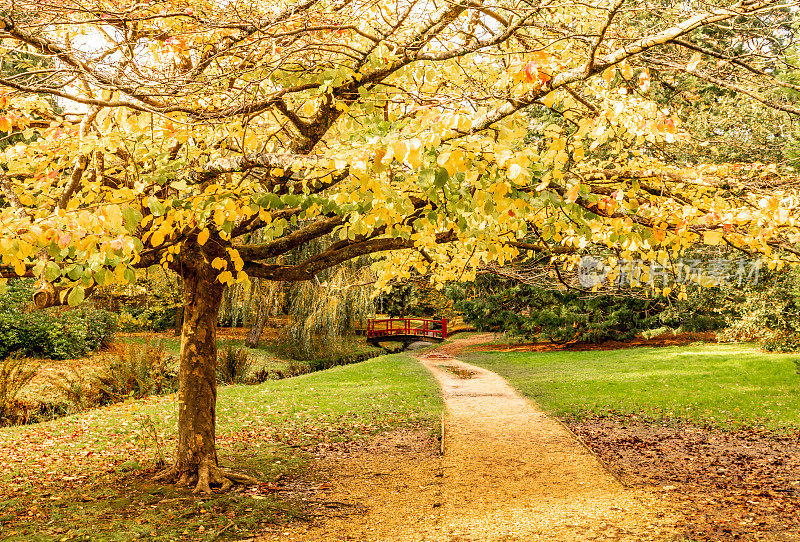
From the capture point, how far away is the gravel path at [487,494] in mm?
4898

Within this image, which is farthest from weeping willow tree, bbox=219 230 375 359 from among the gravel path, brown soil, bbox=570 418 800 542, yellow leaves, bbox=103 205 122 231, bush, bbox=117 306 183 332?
yellow leaves, bbox=103 205 122 231

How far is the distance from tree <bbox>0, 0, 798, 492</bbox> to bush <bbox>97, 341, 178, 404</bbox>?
739 centimetres

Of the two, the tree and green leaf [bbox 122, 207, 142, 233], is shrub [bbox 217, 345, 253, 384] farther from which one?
green leaf [bbox 122, 207, 142, 233]

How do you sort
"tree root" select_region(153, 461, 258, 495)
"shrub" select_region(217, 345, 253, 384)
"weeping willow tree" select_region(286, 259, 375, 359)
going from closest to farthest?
1. "tree root" select_region(153, 461, 258, 495)
2. "shrub" select_region(217, 345, 253, 384)
3. "weeping willow tree" select_region(286, 259, 375, 359)

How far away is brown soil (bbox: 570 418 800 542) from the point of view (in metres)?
4.96

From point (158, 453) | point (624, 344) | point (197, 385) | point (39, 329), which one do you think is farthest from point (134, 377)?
point (624, 344)

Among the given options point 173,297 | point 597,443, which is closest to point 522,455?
point 597,443

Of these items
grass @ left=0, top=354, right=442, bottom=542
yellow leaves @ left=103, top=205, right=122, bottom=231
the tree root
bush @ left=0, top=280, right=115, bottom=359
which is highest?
yellow leaves @ left=103, top=205, right=122, bottom=231

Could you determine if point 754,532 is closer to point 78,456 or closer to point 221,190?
point 221,190

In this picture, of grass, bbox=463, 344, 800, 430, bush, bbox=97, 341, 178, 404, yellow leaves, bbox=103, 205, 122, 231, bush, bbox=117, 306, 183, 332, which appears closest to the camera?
yellow leaves, bbox=103, 205, 122, 231

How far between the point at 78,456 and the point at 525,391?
→ 963cm

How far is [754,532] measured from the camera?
475 centimetres

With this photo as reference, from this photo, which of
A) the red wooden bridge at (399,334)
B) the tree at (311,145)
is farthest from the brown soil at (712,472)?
the red wooden bridge at (399,334)

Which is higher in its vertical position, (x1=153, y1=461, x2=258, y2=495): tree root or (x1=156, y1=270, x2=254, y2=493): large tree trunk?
(x1=156, y1=270, x2=254, y2=493): large tree trunk
